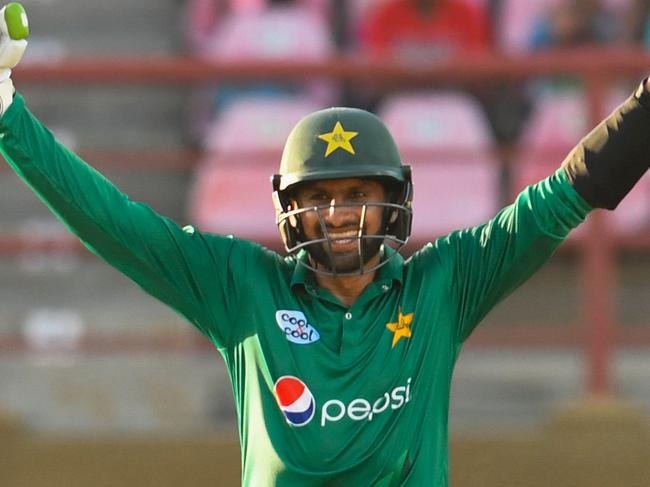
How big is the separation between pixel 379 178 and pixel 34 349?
10.5 feet

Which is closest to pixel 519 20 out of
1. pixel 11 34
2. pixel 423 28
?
pixel 423 28

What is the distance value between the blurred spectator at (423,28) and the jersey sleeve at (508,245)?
196 inches

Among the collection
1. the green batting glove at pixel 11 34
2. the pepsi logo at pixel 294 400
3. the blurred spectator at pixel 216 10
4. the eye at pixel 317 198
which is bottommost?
the pepsi logo at pixel 294 400

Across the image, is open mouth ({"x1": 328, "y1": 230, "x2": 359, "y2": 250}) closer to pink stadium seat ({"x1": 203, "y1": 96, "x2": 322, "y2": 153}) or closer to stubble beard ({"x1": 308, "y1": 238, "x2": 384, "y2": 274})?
stubble beard ({"x1": 308, "y1": 238, "x2": 384, "y2": 274})

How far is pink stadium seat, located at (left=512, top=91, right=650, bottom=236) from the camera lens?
22.6 feet

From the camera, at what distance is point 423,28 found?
28.2ft

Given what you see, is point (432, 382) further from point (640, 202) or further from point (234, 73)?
point (640, 202)

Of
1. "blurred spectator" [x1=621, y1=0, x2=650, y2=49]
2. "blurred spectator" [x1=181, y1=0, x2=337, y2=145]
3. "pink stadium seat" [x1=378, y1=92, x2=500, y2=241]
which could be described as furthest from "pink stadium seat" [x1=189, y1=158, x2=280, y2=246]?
"blurred spectator" [x1=621, y1=0, x2=650, y2=49]

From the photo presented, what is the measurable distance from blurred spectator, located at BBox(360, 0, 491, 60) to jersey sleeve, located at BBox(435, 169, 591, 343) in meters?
4.98

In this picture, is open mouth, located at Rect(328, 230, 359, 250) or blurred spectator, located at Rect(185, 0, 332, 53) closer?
open mouth, located at Rect(328, 230, 359, 250)

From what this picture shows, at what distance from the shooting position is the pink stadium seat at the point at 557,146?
6891 mm

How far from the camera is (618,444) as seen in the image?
589 centimetres

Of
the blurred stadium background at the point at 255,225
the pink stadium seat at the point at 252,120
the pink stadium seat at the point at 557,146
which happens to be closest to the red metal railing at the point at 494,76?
the blurred stadium background at the point at 255,225

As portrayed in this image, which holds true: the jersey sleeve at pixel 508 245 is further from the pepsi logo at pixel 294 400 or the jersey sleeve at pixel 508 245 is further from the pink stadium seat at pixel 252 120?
the pink stadium seat at pixel 252 120
